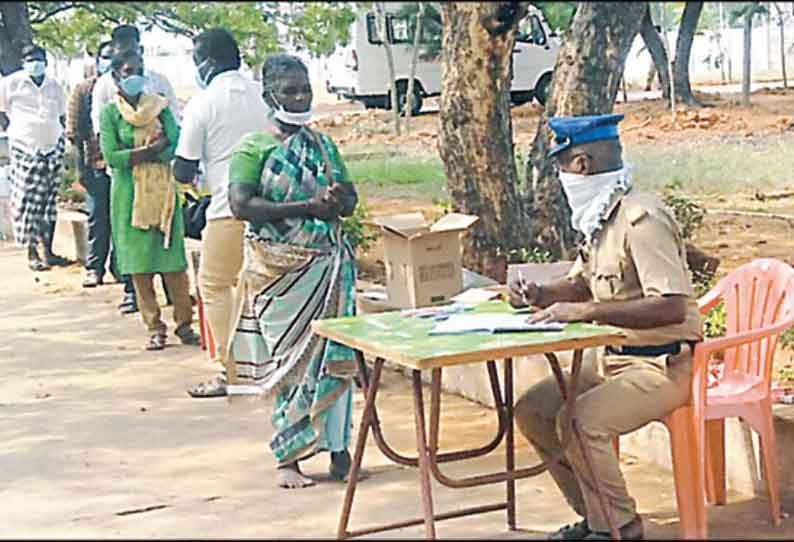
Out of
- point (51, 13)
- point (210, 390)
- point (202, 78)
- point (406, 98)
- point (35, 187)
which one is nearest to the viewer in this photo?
point (202, 78)

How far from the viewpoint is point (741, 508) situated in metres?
5.07

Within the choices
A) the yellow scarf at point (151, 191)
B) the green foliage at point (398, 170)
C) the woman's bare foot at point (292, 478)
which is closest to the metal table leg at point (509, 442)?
the woman's bare foot at point (292, 478)

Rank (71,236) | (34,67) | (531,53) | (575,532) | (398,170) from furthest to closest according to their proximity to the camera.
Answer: (71,236) < (34,67) < (398,170) < (531,53) < (575,532)

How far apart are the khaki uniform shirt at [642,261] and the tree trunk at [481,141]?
3.17 meters

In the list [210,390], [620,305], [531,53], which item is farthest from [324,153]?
[531,53]

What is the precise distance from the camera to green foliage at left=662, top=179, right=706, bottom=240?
743cm

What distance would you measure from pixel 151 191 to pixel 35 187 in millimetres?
3504

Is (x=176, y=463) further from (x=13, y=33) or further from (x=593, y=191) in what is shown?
(x=13, y=33)

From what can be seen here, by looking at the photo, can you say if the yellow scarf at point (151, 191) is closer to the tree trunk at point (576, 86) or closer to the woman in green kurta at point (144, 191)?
the woman in green kurta at point (144, 191)

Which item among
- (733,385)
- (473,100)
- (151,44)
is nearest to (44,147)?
(151,44)

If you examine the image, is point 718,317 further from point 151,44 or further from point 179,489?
point 151,44

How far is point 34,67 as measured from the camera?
10.3 meters

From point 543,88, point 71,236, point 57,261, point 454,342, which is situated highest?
point 543,88

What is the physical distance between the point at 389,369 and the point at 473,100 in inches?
55.0
